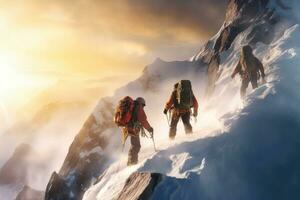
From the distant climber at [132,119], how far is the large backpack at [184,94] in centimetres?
235

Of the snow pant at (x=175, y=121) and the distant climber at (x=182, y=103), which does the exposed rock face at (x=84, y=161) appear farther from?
the distant climber at (x=182, y=103)

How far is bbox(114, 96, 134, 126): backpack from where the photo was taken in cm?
1853

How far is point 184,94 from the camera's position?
67.7 ft

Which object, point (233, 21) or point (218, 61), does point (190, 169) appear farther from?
point (233, 21)

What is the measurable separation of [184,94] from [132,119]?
2911 millimetres

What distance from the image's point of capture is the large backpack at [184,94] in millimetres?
20531

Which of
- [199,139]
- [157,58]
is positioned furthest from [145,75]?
[199,139]

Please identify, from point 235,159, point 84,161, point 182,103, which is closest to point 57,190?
point 84,161

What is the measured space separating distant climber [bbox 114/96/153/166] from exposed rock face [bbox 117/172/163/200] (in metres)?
2.83

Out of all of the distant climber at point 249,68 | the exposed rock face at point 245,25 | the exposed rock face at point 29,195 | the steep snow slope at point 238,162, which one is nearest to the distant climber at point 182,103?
the steep snow slope at point 238,162

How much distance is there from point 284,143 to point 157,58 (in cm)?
15653

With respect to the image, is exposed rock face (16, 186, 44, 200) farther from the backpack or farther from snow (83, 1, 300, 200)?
the backpack

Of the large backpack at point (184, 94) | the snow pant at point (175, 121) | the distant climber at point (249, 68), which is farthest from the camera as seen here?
the distant climber at point (249, 68)

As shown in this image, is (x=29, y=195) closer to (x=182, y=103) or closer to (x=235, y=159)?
(x=182, y=103)
